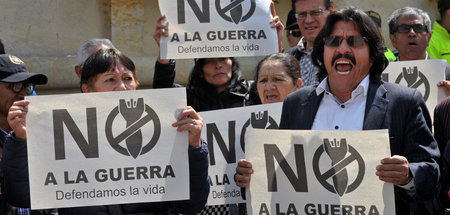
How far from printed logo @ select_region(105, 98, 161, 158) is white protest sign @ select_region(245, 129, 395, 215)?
20.4 inches

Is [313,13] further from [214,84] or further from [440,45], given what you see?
[440,45]

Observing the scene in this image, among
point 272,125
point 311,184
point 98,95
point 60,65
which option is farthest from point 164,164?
point 60,65

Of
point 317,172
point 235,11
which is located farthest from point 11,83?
point 317,172

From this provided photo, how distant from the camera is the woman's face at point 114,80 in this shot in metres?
4.32

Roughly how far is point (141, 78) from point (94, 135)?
13.3 feet

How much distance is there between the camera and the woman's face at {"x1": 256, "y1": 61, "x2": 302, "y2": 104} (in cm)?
540

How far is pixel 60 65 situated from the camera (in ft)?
26.1

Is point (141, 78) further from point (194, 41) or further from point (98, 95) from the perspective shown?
point (98, 95)

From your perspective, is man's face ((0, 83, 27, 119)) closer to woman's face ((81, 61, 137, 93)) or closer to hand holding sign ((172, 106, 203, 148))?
woman's face ((81, 61, 137, 93))

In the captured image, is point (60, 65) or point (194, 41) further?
point (60, 65)

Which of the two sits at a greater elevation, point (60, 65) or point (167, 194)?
point (60, 65)

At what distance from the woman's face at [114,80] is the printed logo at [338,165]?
3.71ft

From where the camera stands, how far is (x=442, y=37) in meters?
7.68

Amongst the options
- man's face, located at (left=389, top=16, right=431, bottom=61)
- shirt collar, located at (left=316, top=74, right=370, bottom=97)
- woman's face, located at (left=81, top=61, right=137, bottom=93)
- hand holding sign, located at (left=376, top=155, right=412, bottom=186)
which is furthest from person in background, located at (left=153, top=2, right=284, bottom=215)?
hand holding sign, located at (left=376, top=155, right=412, bottom=186)
